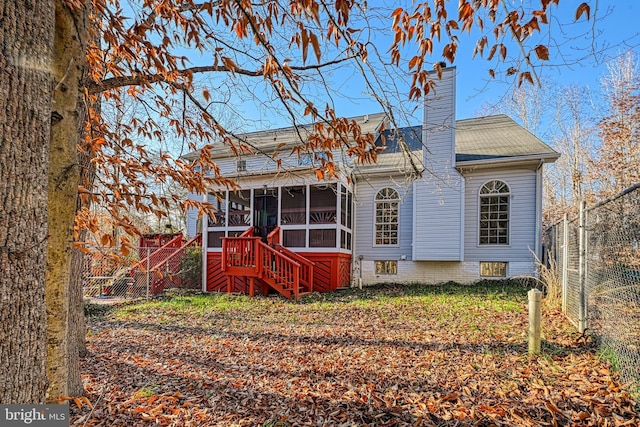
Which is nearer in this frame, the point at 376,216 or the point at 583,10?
the point at 583,10

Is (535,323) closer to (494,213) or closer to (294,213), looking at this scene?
(494,213)

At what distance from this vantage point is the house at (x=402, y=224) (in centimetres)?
1027

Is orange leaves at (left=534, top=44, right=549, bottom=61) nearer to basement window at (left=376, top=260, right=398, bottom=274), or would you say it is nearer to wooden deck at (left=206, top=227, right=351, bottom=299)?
wooden deck at (left=206, top=227, right=351, bottom=299)

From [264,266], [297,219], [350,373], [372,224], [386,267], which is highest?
[297,219]

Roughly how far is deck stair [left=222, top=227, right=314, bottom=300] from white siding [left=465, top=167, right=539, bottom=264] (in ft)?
17.9

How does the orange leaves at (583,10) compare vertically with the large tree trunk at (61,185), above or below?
above

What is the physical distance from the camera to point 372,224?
1227cm

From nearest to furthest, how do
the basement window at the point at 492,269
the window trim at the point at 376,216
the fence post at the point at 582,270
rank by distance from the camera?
the fence post at the point at 582,270 → the basement window at the point at 492,269 → the window trim at the point at 376,216

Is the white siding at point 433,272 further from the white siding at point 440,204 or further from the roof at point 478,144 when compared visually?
the roof at point 478,144

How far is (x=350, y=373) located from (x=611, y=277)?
298cm

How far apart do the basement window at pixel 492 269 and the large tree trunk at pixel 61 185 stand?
11302 mm

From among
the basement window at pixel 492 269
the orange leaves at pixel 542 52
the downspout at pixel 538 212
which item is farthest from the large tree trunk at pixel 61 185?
the downspout at pixel 538 212

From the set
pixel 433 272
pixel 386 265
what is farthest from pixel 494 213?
pixel 386 265

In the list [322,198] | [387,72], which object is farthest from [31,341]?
[322,198]
